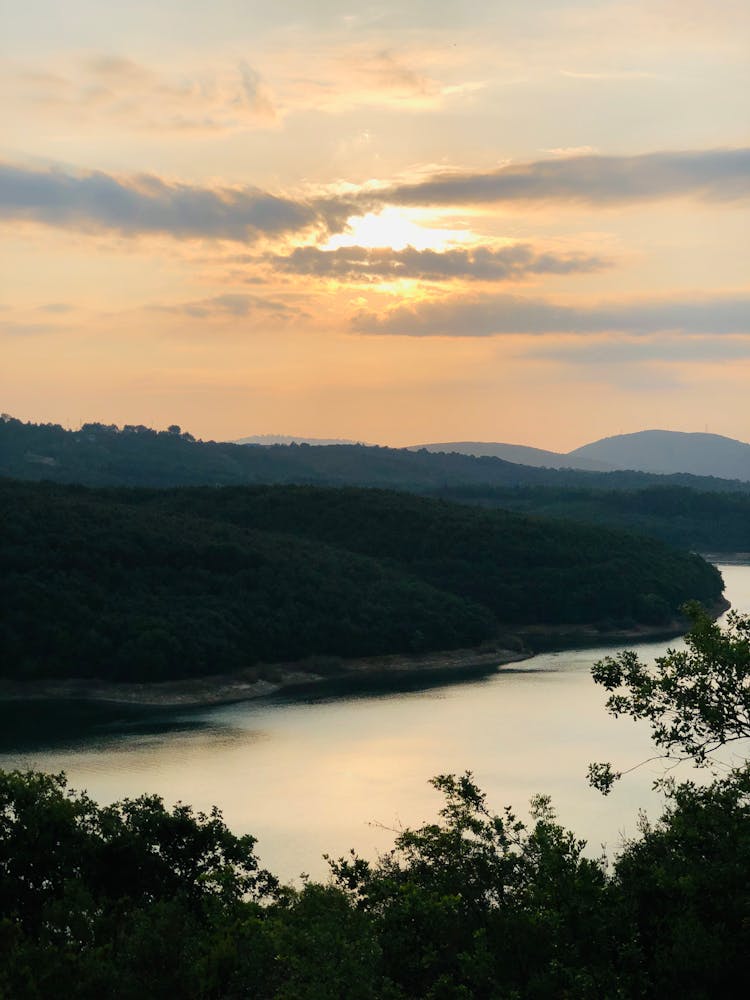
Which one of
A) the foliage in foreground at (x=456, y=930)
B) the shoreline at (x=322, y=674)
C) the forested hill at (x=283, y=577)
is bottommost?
the shoreline at (x=322, y=674)

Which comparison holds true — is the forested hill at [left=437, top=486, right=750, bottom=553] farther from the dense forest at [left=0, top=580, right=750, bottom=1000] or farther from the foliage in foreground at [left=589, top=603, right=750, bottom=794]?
the foliage in foreground at [left=589, top=603, right=750, bottom=794]

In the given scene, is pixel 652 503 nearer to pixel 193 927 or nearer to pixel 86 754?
pixel 86 754

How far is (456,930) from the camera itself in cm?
1973

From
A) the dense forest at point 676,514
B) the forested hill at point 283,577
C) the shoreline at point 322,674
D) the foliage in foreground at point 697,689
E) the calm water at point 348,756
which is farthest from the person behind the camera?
the dense forest at point 676,514

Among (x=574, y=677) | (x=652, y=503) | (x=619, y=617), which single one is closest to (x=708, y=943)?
(x=574, y=677)

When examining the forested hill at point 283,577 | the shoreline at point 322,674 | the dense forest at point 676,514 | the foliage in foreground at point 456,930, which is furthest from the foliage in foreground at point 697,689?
the dense forest at point 676,514

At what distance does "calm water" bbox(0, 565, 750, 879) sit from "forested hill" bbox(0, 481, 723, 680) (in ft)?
26.0

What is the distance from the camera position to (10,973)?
18078mm

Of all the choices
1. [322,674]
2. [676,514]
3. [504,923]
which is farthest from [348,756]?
[676,514]

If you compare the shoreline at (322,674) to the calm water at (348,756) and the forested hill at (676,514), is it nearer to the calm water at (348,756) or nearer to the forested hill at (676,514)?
the calm water at (348,756)

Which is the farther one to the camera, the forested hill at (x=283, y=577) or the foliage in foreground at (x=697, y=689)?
the forested hill at (x=283, y=577)

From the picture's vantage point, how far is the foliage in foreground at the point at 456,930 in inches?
653

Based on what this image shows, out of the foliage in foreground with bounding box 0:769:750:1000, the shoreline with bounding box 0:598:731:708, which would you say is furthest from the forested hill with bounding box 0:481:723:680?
the foliage in foreground with bounding box 0:769:750:1000

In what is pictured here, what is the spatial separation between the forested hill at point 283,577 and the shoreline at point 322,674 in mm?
928
